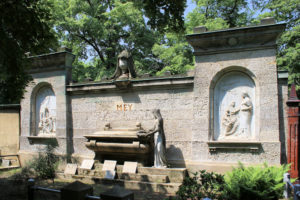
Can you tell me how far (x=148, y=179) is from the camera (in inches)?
374

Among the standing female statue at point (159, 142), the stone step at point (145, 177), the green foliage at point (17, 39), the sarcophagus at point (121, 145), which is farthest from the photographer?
the sarcophagus at point (121, 145)

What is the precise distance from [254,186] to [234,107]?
154 inches

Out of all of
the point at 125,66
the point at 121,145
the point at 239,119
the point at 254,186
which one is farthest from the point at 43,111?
the point at 254,186

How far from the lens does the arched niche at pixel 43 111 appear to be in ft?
42.1

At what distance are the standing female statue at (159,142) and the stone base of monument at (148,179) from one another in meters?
0.27

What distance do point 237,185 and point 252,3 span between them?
19.8 meters

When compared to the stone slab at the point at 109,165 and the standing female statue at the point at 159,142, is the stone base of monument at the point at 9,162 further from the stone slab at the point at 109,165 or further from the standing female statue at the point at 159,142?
the standing female statue at the point at 159,142

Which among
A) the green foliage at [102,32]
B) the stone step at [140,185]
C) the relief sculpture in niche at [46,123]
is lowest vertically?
the stone step at [140,185]

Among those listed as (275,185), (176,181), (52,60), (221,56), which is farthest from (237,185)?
(52,60)

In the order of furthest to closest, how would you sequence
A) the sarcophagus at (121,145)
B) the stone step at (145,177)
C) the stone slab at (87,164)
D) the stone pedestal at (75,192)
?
the stone slab at (87,164)
the sarcophagus at (121,145)
the stone step at (145,177)
the stone pedestal at (75,192)

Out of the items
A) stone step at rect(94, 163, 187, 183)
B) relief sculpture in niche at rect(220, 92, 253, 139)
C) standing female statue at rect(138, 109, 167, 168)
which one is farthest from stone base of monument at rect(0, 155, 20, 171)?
relief sculpture in niche at rect(220, 92, 253, 139)

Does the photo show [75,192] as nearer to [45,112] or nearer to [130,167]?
[130,167]

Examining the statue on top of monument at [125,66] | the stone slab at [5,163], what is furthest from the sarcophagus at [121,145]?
the stone slab at [5,163]

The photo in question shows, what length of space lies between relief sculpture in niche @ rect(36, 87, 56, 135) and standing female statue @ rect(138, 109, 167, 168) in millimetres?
5010
